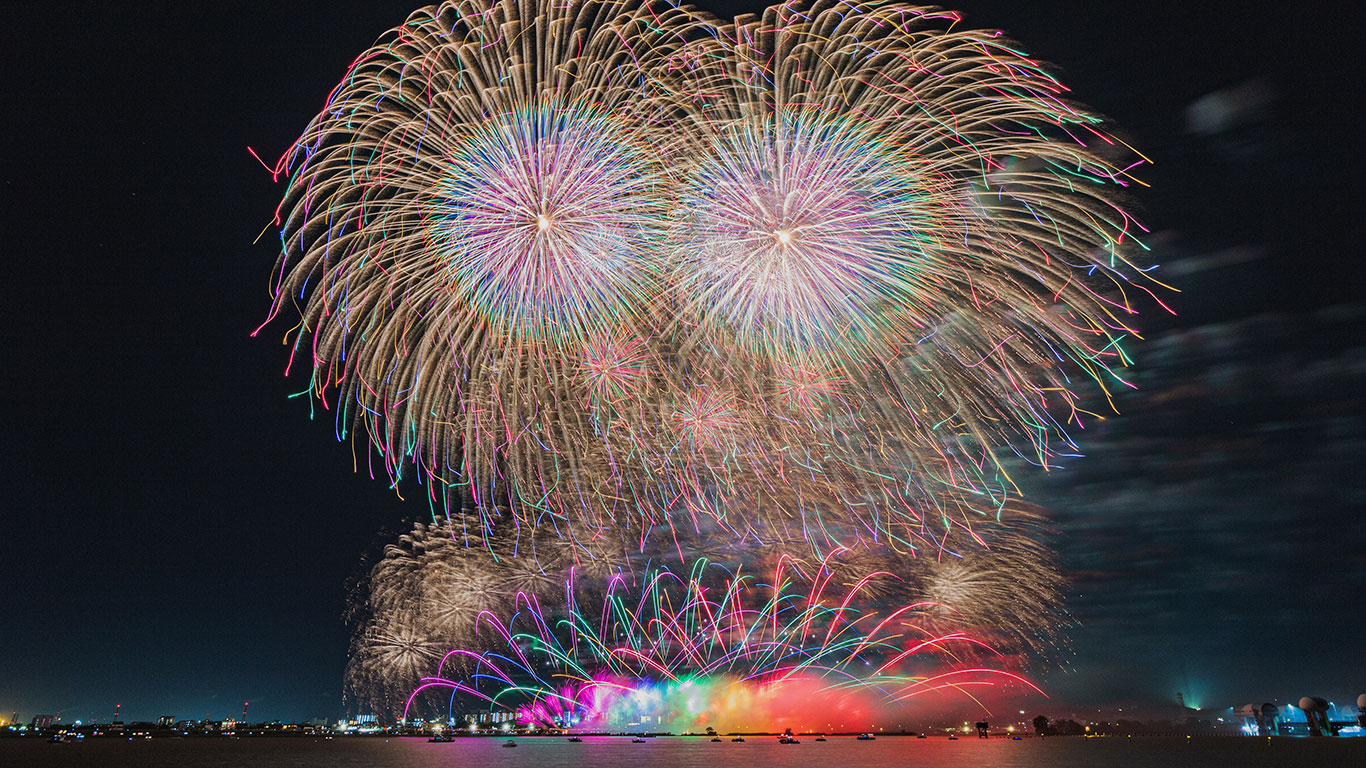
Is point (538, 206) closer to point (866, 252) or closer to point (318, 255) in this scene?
point (318, 255)

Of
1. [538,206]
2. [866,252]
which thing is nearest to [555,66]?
[538,206]

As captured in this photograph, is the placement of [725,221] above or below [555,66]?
below

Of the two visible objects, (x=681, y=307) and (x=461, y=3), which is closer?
(x=461, y=3)

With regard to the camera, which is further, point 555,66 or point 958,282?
point 958,282

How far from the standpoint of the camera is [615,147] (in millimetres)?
27719

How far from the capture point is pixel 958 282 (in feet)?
103

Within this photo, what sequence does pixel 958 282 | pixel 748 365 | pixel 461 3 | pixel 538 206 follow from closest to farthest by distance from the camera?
1. pixel 461 3
2. pixel 538 206
3. pixel 958 282
4. pixel 748 365

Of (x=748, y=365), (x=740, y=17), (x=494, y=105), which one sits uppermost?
(x=740, y=17)

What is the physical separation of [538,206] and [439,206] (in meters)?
3.79

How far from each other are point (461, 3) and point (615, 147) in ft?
21.3

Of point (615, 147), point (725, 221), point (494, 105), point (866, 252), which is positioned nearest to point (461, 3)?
point (494, 105)

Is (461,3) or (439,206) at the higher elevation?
(461,3)

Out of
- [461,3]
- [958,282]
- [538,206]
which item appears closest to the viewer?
[461,3]

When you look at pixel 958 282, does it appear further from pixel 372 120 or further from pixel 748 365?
pixel 372 120
